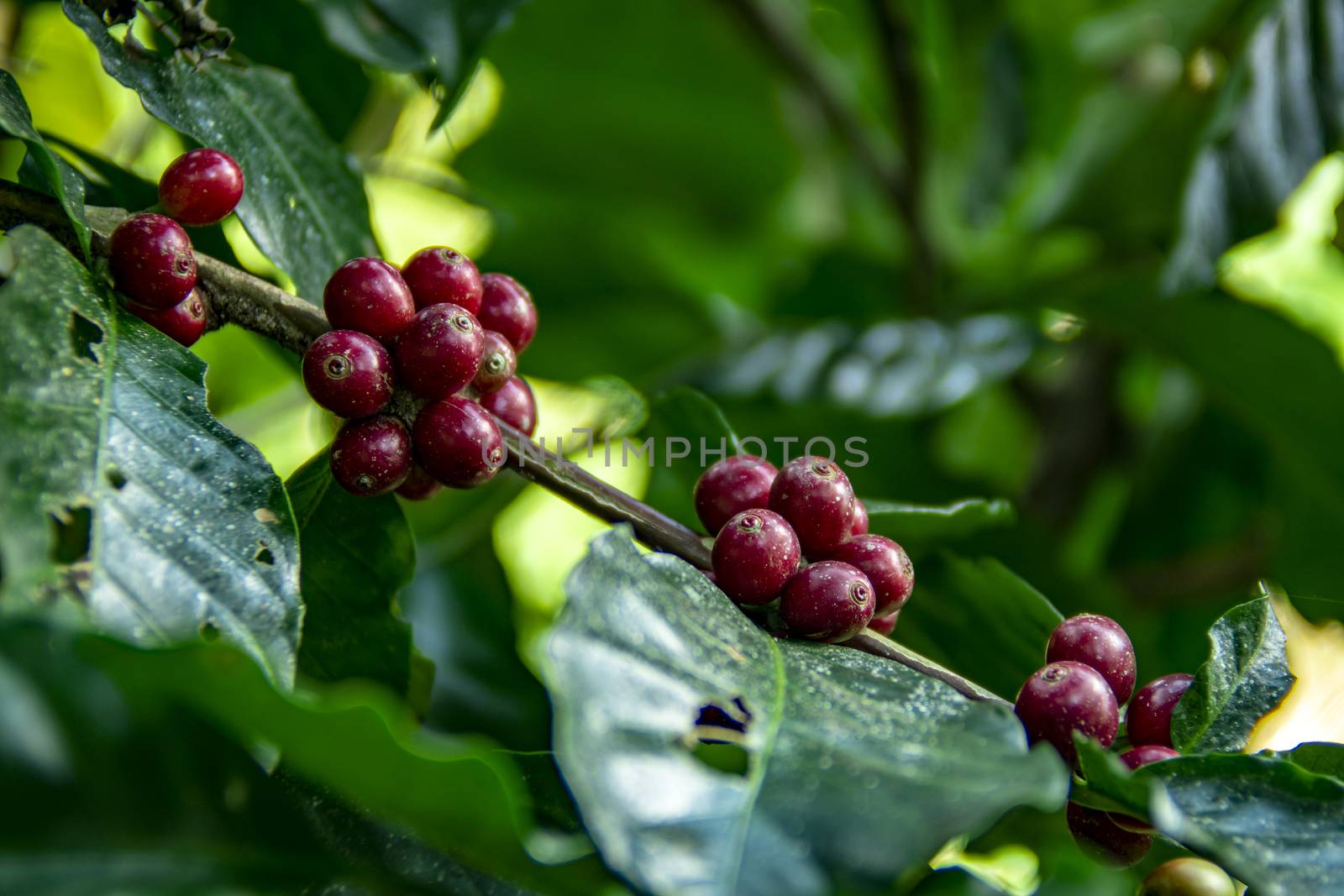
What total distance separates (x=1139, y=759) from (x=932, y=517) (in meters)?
0.25

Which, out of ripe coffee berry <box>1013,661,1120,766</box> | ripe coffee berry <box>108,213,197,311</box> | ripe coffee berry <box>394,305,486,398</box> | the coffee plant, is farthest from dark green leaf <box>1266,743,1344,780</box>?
ripe coffee berry <box>108,213,197,311</box>

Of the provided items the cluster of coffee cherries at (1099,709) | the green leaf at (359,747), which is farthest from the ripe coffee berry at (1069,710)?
the green leaf at (359,747)

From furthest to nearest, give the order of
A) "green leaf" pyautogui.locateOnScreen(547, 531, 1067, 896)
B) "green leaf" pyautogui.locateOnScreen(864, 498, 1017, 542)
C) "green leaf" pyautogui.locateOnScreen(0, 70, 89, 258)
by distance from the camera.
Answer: "green leaf" pyautogui.locateOnScreen(864, 498, 1017, 542)
"green leaf" pyautogui.locateOnScreen(0, 70, 89, 258)
"green leaf" pyautogui.locateOnScreen(547, 531, 1067, 896)

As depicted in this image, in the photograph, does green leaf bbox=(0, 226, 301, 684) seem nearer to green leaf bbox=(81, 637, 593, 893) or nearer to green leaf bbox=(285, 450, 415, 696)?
green leaf bbox=(81, 637, 593, 893)

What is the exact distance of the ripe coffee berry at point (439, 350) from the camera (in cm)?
61

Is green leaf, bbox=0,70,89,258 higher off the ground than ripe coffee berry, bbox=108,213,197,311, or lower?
higher

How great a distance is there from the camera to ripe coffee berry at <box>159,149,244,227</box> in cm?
64

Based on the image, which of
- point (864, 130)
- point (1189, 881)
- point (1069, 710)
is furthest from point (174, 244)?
point (864, 130)

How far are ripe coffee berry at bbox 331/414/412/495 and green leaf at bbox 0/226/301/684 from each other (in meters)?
0.06

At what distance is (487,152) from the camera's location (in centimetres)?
222

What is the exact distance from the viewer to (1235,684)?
0.61 metres

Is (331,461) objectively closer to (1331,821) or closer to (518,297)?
(518,297)

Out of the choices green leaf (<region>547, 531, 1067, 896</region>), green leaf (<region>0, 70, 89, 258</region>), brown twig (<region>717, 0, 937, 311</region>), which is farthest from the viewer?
brown twig (<region>717, 0, 937, 311</region>)

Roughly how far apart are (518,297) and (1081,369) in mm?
1504
